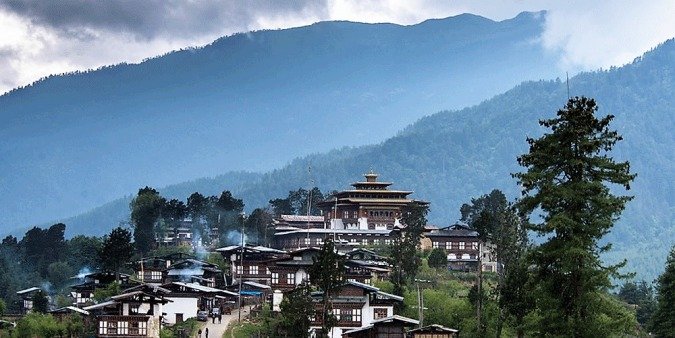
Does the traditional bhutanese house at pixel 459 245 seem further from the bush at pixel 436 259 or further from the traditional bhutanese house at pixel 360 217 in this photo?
the bush at pixel 436 259

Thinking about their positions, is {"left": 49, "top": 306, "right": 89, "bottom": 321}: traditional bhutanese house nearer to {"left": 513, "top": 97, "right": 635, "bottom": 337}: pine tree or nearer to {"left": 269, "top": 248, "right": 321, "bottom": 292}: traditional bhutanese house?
{"left": 269, "top": 248, "right": 321, "bottom": 292}: traditional bhutanese house

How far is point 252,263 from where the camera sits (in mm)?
112875

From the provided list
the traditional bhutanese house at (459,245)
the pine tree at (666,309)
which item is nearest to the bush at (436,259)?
the traditional bhutanese house at (459,245)

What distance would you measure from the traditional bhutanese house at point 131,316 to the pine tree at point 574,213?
4442cm

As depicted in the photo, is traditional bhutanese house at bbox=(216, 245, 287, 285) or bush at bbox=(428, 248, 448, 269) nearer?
traditional bhutanese house at bbox=(216, 245, 287, 285)

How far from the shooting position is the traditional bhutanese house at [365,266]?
10131 cm

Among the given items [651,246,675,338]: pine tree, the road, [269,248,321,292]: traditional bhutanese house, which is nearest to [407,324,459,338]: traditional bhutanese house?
[651,246,675,338]: pine tree

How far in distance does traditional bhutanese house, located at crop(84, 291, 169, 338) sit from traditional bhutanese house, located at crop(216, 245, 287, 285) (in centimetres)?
2466

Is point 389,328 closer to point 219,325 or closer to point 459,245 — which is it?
point 219,325

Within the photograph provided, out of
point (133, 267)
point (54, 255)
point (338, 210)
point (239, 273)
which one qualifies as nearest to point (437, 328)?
point (239, 273)

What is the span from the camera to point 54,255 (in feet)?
495

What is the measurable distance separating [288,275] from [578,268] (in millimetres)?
58330

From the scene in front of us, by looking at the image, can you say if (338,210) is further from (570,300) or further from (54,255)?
(570,300)

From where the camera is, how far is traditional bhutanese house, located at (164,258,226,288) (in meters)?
109
